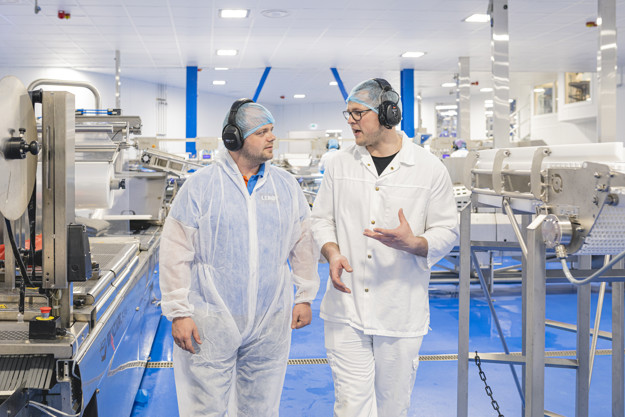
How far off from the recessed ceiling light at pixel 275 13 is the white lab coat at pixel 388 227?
5.96 metres

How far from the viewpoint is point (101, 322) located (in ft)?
6.69

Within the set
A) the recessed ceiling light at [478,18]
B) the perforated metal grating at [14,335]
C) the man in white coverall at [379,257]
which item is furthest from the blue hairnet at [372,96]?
the recessed ceiling light at [478,18]

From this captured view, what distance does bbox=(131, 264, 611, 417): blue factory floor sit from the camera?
10.4 feet

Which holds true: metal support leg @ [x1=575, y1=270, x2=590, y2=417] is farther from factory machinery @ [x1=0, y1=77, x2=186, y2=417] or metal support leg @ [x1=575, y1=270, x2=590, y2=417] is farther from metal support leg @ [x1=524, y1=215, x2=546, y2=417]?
factory machinery @ [x1=0, y1=77, x2=186, y2=417]

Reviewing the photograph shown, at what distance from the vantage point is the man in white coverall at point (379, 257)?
2.15m

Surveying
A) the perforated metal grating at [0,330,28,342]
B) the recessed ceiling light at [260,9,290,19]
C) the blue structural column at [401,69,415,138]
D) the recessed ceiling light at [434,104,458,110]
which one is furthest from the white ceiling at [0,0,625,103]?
the recessed ceiling light at [434,104,458,110]

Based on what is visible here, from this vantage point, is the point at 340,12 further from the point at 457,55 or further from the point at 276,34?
the point at 457,55

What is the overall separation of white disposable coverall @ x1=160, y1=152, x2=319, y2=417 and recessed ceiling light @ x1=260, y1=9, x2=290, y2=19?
6075 mm

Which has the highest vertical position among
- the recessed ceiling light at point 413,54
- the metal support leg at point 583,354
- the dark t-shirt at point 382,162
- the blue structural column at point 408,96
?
the recessed ceiling light at point 413,54

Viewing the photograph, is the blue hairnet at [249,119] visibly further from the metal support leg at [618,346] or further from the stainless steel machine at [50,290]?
the metal support leg at [618,346]

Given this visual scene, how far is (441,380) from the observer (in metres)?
3.59

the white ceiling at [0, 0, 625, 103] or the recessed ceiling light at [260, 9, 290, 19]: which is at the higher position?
the white ceiling at [0, 0, 625, 103]

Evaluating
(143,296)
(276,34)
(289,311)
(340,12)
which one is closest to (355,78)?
(276,34)

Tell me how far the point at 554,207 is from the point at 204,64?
36.4 ft
